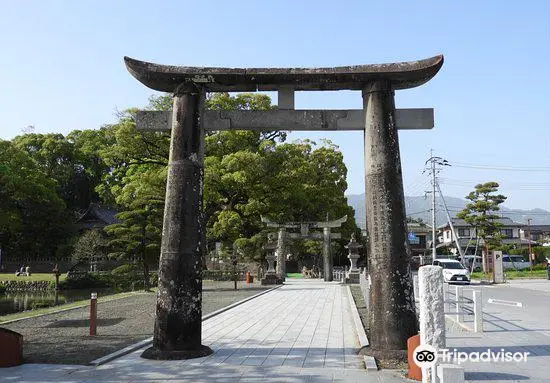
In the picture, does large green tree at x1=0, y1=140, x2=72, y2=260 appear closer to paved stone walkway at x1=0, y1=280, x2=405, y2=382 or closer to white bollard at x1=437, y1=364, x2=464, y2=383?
paved stone walkway at x1=0, y1=280, x2=405, y2=382

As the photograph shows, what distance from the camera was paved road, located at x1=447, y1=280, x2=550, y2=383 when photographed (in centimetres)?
680

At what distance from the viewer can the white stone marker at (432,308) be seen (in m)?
6.37

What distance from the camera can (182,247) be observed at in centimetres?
827

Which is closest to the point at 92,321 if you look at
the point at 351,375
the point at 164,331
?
the point at 164,331

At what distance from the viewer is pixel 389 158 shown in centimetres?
830

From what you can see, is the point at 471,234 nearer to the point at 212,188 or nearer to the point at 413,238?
the point at 413,238

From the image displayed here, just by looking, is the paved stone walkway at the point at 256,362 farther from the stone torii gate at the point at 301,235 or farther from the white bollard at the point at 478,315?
the stone torii gate at the point at 301,235

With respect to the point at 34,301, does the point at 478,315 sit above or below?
above

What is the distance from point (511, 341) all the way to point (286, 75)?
7.24 metres

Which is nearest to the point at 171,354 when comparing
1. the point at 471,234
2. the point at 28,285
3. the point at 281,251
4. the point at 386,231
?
the point at 386,231

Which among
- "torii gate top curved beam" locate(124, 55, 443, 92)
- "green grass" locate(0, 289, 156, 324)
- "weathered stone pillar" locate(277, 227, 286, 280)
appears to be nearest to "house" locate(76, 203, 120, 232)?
"weathered stone pillar" locate(277, 227, 286, 280)

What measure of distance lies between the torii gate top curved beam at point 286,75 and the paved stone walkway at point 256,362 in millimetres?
5158

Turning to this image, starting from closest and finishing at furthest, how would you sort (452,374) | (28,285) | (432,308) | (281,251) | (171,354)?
1. (452,374)
2. (432,308)
3. (171,354)
4. (28,285)
5. (281,251)

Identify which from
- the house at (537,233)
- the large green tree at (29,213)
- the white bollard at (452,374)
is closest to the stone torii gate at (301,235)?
the large green tree at (29,213)
